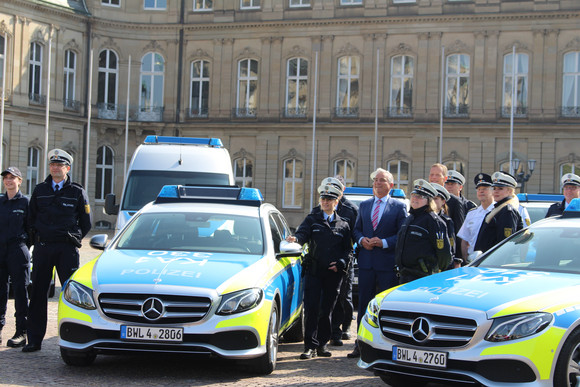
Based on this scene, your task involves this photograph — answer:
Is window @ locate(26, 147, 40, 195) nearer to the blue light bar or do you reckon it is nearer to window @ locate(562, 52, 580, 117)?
window @ locate(562, 52, 580, 117)

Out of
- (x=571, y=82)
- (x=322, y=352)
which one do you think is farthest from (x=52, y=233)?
(x=571, y=82)

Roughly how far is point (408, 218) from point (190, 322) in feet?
8.58

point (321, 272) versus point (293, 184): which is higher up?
point (293, 184)

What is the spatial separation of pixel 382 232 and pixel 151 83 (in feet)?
123

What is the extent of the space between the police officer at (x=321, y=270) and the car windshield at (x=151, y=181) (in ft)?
22.9

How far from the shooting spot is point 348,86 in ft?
139

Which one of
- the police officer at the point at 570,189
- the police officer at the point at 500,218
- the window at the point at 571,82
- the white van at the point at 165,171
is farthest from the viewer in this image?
the window at the point at 571,82

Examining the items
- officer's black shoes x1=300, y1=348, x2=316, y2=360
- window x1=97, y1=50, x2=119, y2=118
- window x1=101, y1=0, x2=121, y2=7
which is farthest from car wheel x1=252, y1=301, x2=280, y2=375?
window x1=101, y1=0, x2=121, y2=7

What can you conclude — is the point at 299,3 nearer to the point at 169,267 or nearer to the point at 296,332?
the point at 296,332

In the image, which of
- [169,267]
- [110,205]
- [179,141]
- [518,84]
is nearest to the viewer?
[169,267]

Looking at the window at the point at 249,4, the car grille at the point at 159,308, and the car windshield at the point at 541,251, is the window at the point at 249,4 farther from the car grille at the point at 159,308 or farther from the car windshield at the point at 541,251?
the car grille at the point at 159,308

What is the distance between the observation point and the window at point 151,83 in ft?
149

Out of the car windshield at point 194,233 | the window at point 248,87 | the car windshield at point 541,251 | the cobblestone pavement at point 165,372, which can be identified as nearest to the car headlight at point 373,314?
the cobblestone pavement at point 165,372

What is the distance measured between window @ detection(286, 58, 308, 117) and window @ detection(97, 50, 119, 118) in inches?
356
